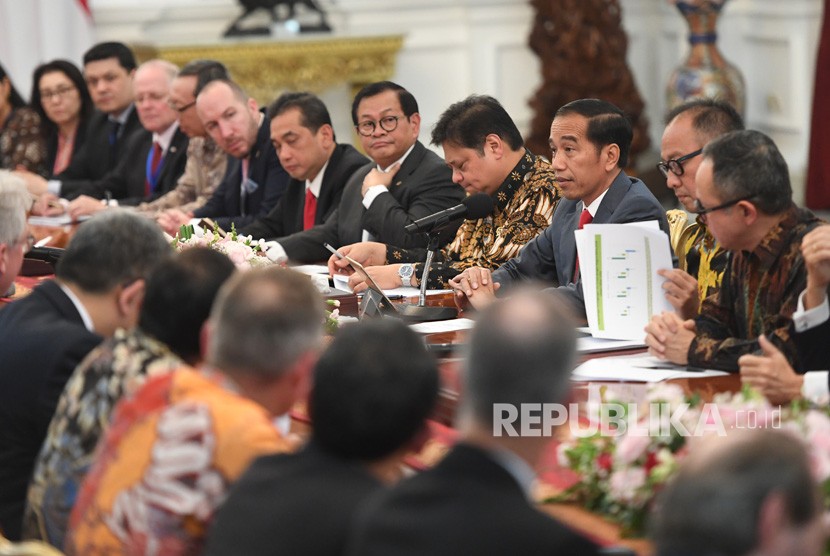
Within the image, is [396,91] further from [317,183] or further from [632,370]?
[632,370]

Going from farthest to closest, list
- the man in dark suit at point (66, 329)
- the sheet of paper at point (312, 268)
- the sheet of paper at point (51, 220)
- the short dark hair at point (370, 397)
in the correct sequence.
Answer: the sheet of paper at point (51, 220), the sheet of paper at point (312, 268), the man in dark suit at point (66, 329), the short dark hair at point (370, 397)

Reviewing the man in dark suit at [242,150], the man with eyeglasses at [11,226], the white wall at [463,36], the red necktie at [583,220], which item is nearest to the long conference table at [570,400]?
the red necktie at [583,220]

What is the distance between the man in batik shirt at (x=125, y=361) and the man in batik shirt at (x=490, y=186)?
1948 millimetres

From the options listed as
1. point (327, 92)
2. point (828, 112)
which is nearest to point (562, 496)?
point (828, 112)

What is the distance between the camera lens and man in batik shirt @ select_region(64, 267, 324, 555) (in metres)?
2.05

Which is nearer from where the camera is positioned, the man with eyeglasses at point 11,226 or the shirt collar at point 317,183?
the man with eyeglasses at point 11,226

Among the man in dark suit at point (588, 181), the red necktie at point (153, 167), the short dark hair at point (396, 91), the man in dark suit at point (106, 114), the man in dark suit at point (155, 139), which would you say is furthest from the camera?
the man in dark suit at point (106, 114)

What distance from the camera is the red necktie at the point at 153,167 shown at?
7.04 meters

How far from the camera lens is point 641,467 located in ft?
7.12

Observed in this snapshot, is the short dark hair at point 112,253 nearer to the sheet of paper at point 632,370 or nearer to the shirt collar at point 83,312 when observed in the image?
the shirt collar at point 83,312

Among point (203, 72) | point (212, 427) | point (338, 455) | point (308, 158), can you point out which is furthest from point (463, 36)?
point (338, 455)

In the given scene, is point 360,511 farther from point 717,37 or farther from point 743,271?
point 717,37

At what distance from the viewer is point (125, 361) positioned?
7.76 ft

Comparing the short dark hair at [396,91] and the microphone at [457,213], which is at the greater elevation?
the short dark hair at [396,91]
